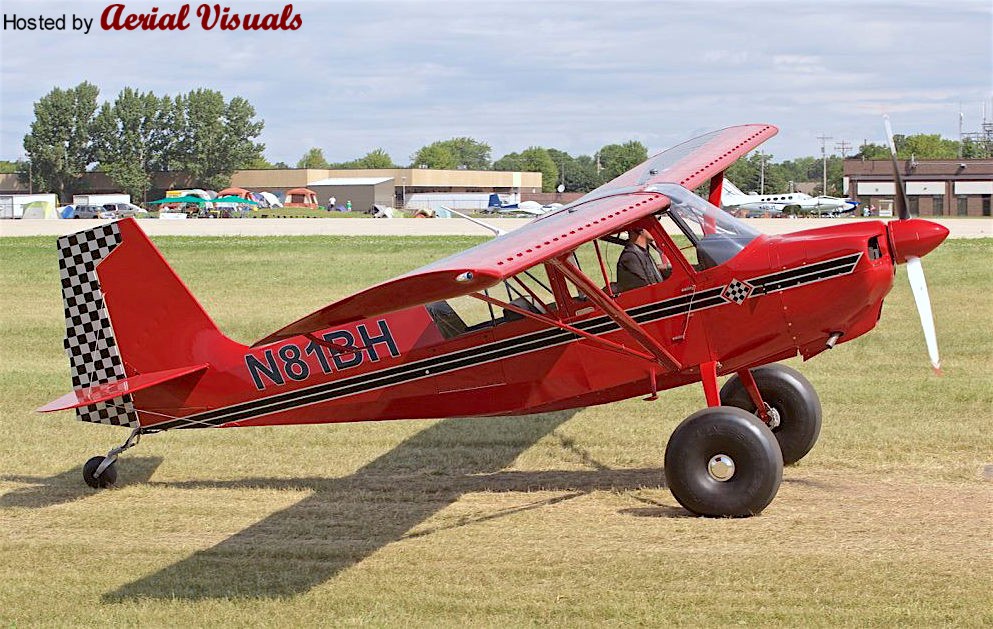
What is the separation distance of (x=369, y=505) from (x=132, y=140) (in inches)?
4889

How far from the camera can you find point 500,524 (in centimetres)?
878

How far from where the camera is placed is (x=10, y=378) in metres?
15.5

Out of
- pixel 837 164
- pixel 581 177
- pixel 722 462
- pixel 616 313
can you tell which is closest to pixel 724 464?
pixel 722 462

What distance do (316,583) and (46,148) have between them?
125543 millimetres

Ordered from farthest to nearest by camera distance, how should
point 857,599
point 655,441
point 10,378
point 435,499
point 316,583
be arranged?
point 10,378
point 655,441
point 435,499
point 316,583
point 857,599

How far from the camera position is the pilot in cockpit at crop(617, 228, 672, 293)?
910cm

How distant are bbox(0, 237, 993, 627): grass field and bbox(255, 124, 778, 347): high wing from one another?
5.43 feet

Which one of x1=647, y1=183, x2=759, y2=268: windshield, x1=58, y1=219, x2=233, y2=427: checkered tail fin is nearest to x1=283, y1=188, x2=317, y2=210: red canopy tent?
x1=58, y1=219, x2=233, y2=427: checkered tail fin

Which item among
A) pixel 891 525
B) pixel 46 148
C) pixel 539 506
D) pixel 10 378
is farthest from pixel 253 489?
pixel 46 148

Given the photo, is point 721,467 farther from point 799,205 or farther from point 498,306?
point 799,205

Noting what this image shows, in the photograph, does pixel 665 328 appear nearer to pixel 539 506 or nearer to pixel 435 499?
pixel 539 506

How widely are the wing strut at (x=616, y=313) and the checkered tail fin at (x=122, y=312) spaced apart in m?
3.36

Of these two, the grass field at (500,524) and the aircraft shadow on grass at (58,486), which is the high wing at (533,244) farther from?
the aircraft shadow on grass at (58,486)

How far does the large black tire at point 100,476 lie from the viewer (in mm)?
10273
